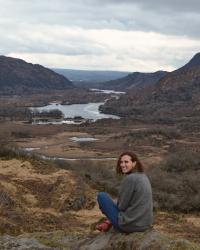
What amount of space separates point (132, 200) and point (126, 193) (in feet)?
0.39

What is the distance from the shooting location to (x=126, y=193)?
6.55m

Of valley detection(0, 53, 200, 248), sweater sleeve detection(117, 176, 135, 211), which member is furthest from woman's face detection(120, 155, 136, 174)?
valley detection(0, 53, 200, 248)

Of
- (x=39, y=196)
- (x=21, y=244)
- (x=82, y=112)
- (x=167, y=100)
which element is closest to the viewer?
(x=21, y=244)

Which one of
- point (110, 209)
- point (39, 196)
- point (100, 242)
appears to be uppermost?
point (110, 209)

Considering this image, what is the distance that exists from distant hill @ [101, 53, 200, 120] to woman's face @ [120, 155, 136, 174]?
10664cm

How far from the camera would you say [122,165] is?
6.50 m

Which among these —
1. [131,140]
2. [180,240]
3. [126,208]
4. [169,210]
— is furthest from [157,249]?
[131,140]

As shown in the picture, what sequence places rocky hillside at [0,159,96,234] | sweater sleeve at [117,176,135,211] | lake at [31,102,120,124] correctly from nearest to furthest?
sweater sleeve at [117,176,135,211] → rocky hillside at [0,159,96,234] → lake at [31,102,120,124]

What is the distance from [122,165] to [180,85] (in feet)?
453

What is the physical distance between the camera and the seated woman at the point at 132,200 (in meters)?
6.48

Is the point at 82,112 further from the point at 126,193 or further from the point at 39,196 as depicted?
the point at 126,193

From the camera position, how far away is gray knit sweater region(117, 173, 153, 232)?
21.2 feet

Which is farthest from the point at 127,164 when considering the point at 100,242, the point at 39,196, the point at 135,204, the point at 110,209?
the point at 39,196

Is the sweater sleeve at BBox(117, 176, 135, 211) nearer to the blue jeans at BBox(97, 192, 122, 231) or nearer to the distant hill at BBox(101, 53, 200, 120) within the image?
the blue jeans at BBox(97, 192, 122, 231)
